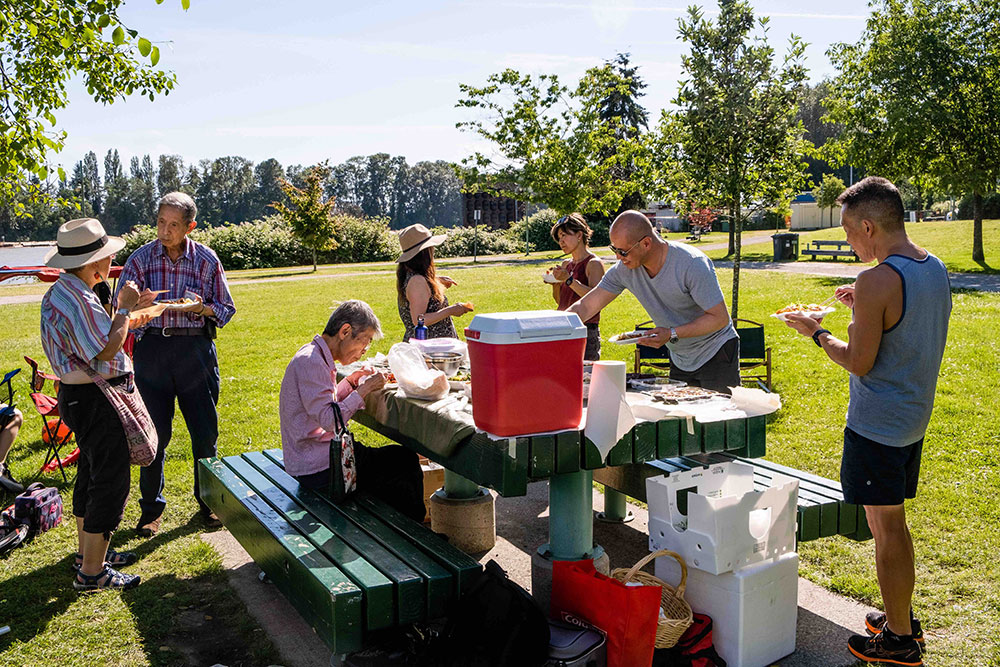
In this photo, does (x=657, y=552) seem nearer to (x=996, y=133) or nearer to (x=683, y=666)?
(x=683, y=666)

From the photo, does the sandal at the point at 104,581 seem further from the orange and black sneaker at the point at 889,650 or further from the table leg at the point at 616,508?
the orange and black sneaker at the point at 889,650

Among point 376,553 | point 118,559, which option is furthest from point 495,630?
point 118,559

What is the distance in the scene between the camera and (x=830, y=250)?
26.4 m

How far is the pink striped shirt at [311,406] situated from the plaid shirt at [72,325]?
38.9 inches

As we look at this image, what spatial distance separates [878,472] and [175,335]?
3976 mm

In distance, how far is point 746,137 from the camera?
9.59m

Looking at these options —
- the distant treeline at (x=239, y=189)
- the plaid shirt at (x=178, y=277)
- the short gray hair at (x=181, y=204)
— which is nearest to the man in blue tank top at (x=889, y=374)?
the plaid shirt at (x=178, y=277)

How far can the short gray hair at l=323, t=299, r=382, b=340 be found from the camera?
3914mm

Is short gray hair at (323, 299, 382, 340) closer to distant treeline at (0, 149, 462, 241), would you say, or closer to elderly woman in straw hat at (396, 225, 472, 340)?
elderly woman in straw hat at (396, 225, 472, 340)

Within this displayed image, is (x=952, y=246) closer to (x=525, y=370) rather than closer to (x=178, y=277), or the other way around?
(x=178, y=277)

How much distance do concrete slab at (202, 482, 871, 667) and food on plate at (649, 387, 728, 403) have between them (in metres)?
1.11

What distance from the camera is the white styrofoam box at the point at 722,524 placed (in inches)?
127

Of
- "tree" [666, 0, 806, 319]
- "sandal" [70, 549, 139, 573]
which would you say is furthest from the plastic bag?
"tree" [666, 0, 806, 319]

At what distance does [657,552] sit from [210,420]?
10.4 feet
